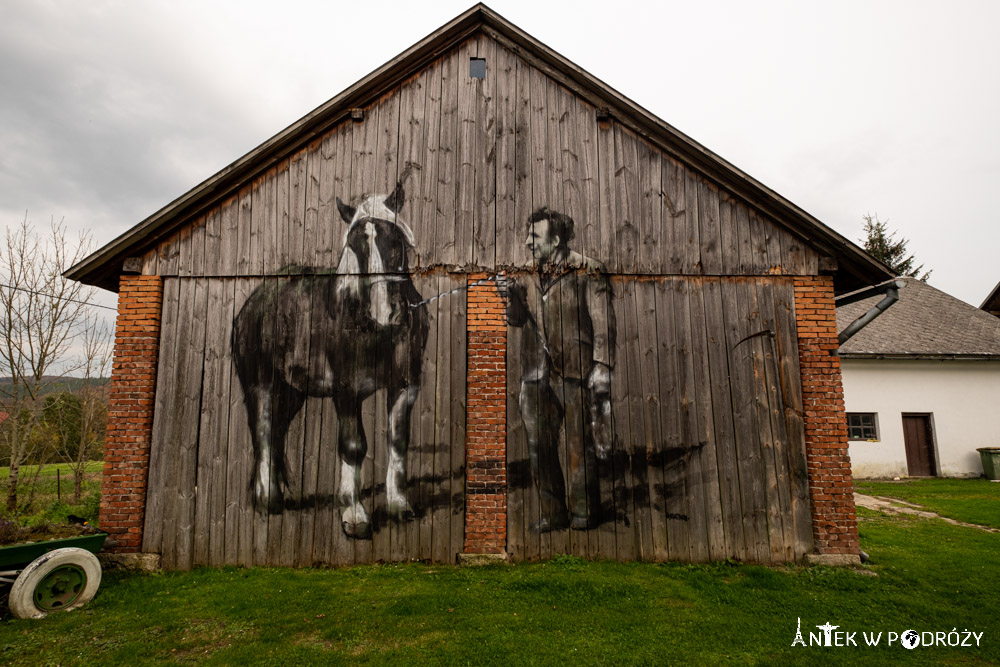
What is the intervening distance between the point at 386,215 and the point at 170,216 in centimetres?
273

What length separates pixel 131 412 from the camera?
240 inches

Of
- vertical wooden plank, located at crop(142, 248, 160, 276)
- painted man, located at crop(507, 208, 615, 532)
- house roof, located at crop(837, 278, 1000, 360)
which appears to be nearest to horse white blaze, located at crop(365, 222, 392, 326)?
painted man, located at crop(507, 208, 615, 532)

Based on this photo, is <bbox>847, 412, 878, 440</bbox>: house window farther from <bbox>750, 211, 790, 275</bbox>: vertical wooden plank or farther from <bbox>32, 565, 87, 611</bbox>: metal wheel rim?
<bbox>32, 565, 87, 611</bbox>: metal wheel rim

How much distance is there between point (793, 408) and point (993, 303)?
19.8m

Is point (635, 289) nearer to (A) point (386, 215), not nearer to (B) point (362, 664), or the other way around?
(A) point (386, 215)

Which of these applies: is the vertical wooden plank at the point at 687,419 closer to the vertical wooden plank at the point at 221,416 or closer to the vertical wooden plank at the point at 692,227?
the vertical wooden plank at the point at 692,227

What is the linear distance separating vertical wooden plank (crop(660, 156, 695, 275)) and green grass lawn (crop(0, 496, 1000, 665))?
374 cm

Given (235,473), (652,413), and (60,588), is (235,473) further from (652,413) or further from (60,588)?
(652,413)

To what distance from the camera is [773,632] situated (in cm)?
437

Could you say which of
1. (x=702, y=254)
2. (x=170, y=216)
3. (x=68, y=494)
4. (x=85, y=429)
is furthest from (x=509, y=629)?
(x=68, y=494)

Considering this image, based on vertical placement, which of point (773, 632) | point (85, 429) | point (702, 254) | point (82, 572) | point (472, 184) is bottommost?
point (773, 632)

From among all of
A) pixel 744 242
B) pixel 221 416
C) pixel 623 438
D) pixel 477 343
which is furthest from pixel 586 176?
pixel 221 416

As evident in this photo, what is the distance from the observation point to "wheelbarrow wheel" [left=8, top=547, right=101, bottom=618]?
15.3 feet

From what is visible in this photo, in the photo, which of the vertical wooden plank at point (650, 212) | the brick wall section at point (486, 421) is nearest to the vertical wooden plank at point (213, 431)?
the brick wall section at point (486, 421)
